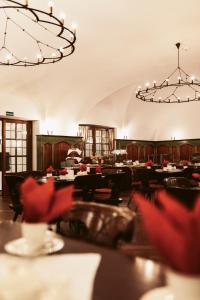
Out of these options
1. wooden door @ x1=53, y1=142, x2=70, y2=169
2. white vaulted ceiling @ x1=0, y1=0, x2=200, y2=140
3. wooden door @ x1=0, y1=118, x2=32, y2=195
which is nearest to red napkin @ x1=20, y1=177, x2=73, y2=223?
white vaulted ceiling @ x1=0, y1=0, x2=200, y2=140

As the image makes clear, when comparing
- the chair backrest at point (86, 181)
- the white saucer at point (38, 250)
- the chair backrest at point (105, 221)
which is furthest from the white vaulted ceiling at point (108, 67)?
the white saucer at point (38, 250)

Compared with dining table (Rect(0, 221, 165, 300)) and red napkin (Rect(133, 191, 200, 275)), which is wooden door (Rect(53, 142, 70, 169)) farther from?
red napkin (Rect(133, 191, 200, 275))

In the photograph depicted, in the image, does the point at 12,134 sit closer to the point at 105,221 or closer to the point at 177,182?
the point at 177,182

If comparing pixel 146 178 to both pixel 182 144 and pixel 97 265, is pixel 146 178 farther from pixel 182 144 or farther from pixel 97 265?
pixel 182 144

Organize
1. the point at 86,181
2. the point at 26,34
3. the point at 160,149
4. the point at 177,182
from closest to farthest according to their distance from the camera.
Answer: the point at 177,182 → the point at 86,181 → the point at 26,34 → the point at 160,149

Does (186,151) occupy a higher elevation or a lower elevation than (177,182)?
higher

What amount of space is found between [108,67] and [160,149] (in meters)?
8.02

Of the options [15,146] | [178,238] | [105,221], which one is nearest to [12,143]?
[15,146]

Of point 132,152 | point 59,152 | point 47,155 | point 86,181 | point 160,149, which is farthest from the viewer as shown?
point 160,149

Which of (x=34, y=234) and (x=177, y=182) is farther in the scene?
(x=177, y=182)

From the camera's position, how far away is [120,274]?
1.27 m

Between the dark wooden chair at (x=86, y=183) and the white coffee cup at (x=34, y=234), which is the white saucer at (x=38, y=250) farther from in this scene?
the dark wooden chair at (x=86, y=183)

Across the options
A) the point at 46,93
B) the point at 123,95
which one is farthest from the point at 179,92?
the point at 46,93

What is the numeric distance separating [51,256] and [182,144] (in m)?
15.8
